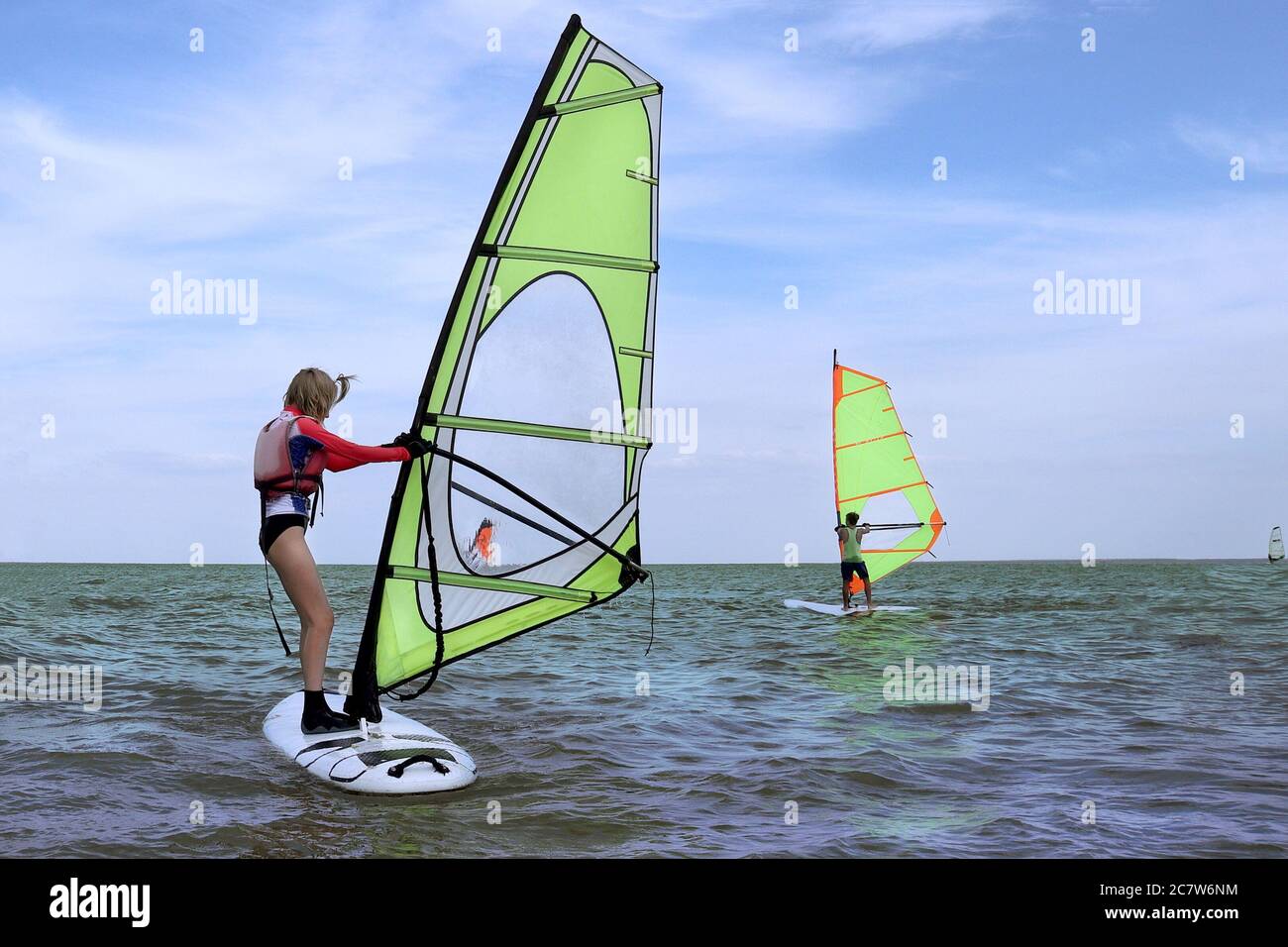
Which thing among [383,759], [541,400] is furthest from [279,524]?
[541,400]

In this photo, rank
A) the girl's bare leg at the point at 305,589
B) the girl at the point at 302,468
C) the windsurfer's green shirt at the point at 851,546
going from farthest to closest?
the windsurfer's green shirt at the point at 851,546 → the girl's bare leg at the point at 305,589 → the girl at the point at 302,468

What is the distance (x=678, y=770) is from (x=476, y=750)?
4.21 feet

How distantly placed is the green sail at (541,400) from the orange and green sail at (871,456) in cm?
1400

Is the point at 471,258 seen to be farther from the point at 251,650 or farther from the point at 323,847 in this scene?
the point at 251,650

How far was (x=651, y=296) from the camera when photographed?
5.96 m

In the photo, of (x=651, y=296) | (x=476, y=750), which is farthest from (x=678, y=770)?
(x=651, y=296)

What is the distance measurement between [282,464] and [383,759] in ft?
4.92

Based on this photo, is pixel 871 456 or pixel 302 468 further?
pixel 871 456

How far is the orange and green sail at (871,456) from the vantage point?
19594 mm

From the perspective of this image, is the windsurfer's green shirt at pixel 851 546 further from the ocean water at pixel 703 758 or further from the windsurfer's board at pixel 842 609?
the ocean water at pixel 703 758

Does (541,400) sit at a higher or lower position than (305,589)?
higher

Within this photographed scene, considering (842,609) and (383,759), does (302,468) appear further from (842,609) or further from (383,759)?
(842,609)

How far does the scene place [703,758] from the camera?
19.2ft

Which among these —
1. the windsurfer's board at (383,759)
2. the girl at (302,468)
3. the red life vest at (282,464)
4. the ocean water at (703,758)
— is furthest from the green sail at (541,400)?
the ocean water at (703,758)
